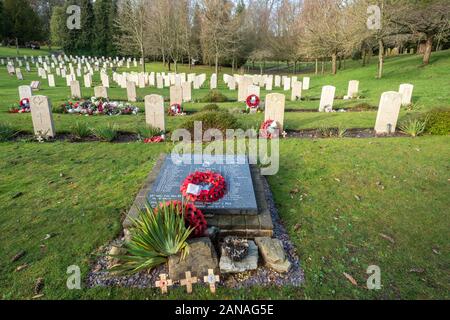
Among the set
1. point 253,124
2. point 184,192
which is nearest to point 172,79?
point 253,124

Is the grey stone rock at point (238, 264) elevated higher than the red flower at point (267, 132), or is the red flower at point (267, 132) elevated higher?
the red flower at point (267, 132)

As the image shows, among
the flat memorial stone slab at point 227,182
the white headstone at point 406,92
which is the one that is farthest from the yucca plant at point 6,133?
the white headstone at point 406,92

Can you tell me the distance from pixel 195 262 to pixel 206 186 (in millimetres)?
1379

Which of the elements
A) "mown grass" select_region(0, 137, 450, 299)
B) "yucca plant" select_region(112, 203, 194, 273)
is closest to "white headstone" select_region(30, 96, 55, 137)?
"mown grass" select_region(0, 137, 450, 299)

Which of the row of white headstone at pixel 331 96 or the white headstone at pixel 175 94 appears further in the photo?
the white headstone at pixel 175 94

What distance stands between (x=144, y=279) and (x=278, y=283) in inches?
61.9

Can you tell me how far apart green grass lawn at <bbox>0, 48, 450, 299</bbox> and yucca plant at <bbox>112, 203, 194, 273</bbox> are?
1.03 feet

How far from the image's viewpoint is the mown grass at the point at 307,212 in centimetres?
344

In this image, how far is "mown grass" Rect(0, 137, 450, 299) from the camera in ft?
11.3

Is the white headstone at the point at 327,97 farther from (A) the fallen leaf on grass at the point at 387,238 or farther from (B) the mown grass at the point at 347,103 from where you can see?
(A) the fallen leaf on grass at the point at 387,238

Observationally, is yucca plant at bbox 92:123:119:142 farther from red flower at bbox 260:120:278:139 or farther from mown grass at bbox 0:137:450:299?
red flower at bbox 260:120:278:139

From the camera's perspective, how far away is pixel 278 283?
136 inches

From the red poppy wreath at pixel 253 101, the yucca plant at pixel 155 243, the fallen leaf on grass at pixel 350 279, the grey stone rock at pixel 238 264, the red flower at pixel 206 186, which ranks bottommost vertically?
the fallen leaf on grass at pixel 350 279

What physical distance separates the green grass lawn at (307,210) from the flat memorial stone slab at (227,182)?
2.19ft
